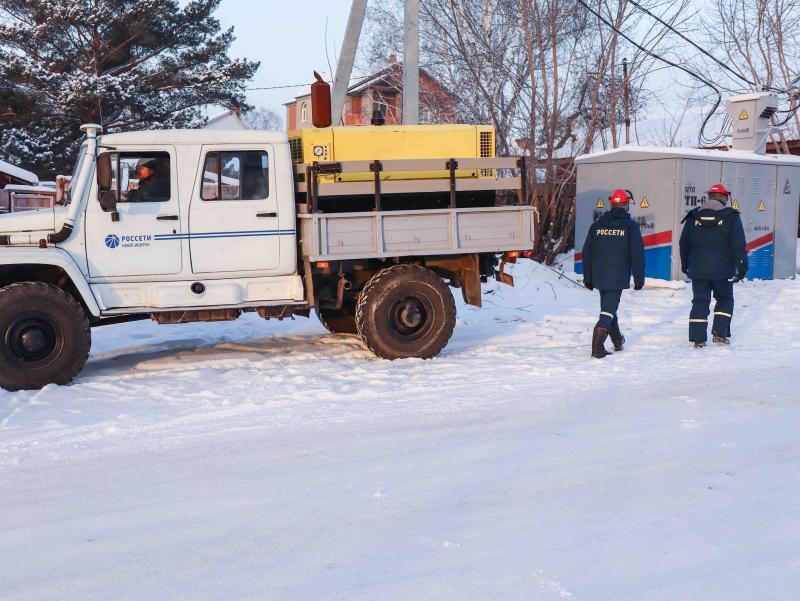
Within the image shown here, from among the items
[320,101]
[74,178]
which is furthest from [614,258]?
[74,178]

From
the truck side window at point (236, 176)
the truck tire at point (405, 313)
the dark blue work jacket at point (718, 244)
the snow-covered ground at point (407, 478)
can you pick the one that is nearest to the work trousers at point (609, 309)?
the snow-covered ground at point (407, 478)

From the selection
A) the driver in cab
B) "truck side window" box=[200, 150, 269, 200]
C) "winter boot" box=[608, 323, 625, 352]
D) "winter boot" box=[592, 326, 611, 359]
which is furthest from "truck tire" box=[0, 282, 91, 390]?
"winter boot" box=[608, 323, 625, 352]

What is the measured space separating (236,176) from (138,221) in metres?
1.01

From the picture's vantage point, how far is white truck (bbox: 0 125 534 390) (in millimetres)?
8117

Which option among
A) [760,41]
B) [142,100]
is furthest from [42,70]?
[760,41]

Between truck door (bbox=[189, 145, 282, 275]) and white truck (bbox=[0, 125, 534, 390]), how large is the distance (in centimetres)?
1

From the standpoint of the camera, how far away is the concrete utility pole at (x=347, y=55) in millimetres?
13594

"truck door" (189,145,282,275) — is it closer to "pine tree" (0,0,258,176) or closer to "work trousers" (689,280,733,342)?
"work trousers" (689,280,733,342)

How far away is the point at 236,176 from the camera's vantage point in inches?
345

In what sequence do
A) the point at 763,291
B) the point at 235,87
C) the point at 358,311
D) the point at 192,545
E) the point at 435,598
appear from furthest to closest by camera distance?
the point at 235,87 → the point at 763,291 → the point at 358,311 → the point at 192,545 → the point at 435,598

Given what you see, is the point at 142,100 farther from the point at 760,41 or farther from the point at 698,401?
the point at 698,401

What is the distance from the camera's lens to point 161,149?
852 cm

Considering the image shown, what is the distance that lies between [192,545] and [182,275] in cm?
460

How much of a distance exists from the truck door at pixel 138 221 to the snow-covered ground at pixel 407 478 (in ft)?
3.49
